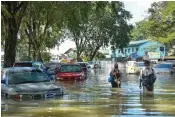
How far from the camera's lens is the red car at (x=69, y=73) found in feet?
106

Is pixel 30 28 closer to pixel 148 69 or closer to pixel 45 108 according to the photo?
pixel 148 69

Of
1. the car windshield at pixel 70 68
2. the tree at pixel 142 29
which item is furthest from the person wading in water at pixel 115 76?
the tree at pixel 142 29

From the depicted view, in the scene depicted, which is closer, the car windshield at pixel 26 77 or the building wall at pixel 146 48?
the car windshield at pixel 26 77

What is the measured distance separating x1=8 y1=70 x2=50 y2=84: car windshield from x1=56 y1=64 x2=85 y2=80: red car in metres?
15.7

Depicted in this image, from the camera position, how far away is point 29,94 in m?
14.6

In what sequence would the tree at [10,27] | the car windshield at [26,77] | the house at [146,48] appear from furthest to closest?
1. the house at [146,48]
2. the tree at [10,27]
3. the car windshield at [26,77]

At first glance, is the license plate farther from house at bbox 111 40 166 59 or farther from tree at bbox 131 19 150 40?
house at bbox 111 40 166 59

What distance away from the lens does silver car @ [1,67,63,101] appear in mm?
14641

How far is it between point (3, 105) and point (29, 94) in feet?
3.16

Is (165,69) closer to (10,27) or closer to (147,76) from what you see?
(10,27)

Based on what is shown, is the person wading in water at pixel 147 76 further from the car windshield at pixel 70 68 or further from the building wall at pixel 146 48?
the building wall at pixel 146 48

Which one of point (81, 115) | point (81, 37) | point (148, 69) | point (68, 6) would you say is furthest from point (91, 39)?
point (81, 115)

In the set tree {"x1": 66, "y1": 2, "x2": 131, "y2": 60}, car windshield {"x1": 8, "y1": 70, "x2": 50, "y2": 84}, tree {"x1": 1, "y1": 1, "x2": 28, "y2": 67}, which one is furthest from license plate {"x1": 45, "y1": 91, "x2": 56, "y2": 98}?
tree {"x1": 66, "y1": 2, "x2": 131, "y2": 60}

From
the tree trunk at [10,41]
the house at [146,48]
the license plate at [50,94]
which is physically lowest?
the license plate at [50,94]
